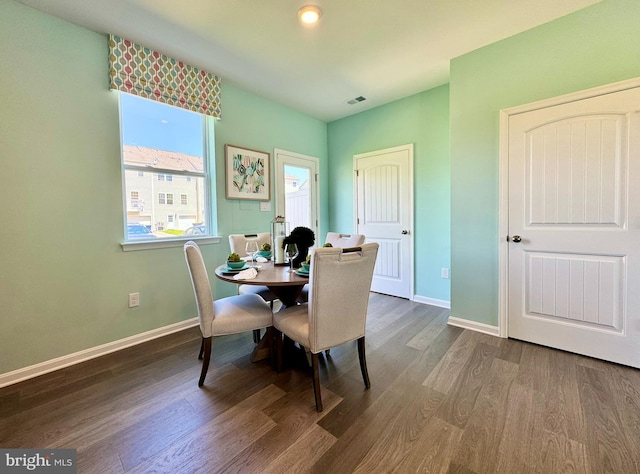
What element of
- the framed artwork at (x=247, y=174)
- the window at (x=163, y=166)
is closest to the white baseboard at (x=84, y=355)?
the window at (x=163, y=166)

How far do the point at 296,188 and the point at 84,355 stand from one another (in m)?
2.96

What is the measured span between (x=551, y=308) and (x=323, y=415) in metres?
2.10

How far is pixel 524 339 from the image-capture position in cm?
237

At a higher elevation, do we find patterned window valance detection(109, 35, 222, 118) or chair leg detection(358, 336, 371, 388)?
patterned window valance detection(109, 35, 222, 118)

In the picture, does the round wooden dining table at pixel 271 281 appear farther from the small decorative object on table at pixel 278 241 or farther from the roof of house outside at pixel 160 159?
the roof of house outside at pixel 160 159

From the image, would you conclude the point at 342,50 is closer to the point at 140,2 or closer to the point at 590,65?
the point at 140,2

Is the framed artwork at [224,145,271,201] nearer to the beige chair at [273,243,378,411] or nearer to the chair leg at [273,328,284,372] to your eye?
the chair leg at [273,328,284,372]

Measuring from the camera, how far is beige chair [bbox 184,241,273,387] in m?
1.72

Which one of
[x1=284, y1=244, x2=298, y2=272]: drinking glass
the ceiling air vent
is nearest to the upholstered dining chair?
[x1=284, y1=244, x2=298, y2=272]: drinking glass

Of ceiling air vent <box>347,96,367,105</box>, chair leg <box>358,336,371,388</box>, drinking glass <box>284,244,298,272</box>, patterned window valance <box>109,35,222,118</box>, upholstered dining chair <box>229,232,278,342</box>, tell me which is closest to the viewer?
chair leg <box>358,336,371,388</box>

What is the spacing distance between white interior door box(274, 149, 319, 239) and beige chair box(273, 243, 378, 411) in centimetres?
227

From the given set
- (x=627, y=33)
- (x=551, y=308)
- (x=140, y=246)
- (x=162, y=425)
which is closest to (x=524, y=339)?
(x=551, y=308)

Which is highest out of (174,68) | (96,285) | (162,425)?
(174,68)

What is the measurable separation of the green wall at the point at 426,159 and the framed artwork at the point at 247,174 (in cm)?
157
